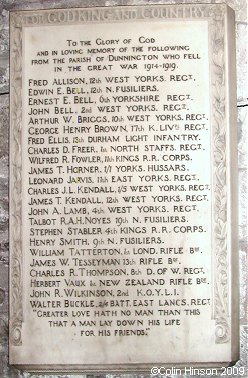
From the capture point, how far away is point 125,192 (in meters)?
2.69

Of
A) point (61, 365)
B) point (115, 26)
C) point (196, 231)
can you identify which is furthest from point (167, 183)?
point (61, 365)

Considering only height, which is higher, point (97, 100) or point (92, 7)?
point (92, 7)

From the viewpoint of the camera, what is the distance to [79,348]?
266cm

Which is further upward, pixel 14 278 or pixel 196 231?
pixel 196 231

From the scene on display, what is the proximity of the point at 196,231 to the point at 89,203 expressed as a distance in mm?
524

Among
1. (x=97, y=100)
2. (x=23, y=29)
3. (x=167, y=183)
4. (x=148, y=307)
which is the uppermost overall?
(x=23, y=29)

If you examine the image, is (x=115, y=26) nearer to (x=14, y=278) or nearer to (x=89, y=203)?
(x=89, y=203)

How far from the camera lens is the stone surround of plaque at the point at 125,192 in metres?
2.66

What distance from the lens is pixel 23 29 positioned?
2787 mm

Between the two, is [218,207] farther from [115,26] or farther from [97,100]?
[115,26]

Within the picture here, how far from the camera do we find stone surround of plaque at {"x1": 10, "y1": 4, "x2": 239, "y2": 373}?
8.71 feet

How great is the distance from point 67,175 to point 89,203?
0.56 feet

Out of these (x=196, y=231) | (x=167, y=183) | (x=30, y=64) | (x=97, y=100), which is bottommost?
(x=196, y=231)

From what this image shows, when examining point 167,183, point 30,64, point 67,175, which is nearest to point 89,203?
point 67,175
